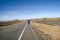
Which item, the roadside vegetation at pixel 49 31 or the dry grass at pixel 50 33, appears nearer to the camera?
the dry grass at pixel 50 33

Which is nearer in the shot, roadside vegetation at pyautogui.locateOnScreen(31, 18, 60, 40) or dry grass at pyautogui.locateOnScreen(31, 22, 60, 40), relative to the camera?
dry grass at pyautogui.locateOnScreen(31, 22, 60, 40)

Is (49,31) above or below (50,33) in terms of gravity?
below

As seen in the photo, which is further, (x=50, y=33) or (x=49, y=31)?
(x=49, y=31)
